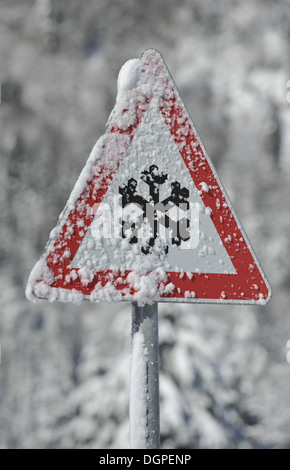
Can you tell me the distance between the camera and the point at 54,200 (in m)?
10.2

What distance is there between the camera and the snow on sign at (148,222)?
1.14 m

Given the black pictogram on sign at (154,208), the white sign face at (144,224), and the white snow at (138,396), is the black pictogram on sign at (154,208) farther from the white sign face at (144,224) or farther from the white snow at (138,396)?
the white snow at (138,396)

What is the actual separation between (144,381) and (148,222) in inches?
18.3

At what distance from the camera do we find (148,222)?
1186 mm

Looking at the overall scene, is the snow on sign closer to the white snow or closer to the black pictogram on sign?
the black pictogram on sign

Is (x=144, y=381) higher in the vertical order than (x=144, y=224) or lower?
lower

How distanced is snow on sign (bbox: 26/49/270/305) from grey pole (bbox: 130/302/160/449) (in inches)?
2.6

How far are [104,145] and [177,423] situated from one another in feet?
14.1

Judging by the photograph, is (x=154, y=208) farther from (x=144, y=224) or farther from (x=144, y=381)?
(x=144, y=381)

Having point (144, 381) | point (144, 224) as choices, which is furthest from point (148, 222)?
point (144, 381)

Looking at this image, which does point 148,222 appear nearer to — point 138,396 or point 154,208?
point 154,208

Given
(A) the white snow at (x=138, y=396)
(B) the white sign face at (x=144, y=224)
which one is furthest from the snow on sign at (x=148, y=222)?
(A) the white snow at (x=138, y=396)

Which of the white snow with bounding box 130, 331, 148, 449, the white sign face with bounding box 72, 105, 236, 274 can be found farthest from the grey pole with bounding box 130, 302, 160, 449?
the white sign face with bounding box 72, 105, 236, 274
